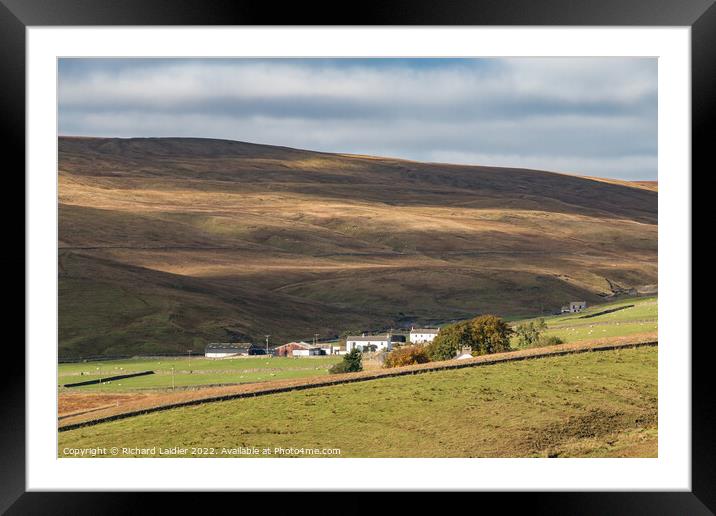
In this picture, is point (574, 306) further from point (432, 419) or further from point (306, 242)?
point (432, 419)

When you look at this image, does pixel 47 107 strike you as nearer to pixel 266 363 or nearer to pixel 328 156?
pixel 266 363

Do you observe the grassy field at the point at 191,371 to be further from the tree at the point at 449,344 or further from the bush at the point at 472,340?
the tree at the point at 449,344

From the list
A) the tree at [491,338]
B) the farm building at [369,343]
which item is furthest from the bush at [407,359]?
the farm building at [369,343]

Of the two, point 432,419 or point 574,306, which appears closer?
point 432,419

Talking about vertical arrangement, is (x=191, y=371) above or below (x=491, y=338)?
below

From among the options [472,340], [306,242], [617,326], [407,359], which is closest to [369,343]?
[617,326]

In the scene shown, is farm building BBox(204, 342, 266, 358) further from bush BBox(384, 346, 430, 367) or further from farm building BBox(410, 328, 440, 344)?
bush BBox(384, 346, 430, 367)

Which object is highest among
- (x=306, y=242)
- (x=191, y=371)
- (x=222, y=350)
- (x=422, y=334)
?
(x=306, y=242)
